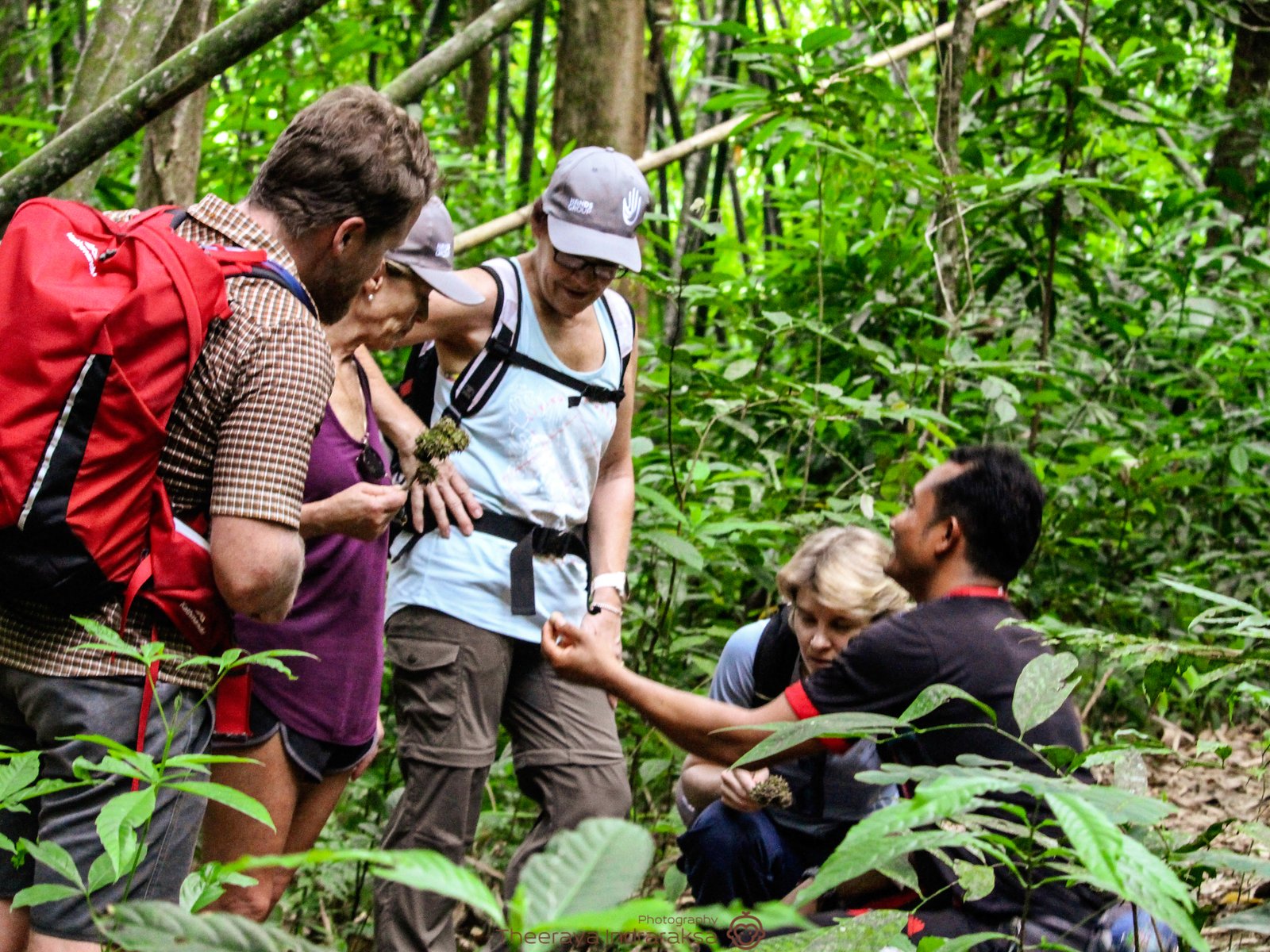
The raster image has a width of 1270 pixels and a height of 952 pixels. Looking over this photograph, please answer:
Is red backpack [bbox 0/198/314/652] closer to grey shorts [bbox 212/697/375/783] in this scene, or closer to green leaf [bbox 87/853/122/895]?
green leaf [bbox 87/853/122/895]

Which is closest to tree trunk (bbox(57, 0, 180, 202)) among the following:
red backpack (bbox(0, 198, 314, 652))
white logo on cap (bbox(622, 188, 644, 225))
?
white logo on cap (bbox(622, 188, 644, 225))

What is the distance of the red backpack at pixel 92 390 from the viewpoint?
172 centimetres

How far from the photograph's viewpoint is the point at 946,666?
8.67ft

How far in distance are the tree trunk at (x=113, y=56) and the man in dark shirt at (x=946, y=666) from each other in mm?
1639

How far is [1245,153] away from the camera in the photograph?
738cm

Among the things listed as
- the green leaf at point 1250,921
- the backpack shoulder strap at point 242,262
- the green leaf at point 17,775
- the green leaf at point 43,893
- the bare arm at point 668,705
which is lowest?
the bare arm at point 668,705

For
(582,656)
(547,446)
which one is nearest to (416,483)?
(547,446)

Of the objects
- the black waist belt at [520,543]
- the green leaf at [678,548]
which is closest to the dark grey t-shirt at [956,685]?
the black waist belt at [520,543]

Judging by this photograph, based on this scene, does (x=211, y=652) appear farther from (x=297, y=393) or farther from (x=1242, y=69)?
(x=1242, y=69)

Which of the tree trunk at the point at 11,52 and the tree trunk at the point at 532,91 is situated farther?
the tree trunk at the point at 532,91

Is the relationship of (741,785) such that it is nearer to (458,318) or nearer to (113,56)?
(458,318)

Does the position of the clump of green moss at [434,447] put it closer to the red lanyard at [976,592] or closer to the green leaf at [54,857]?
the red lanyard at [976,592]

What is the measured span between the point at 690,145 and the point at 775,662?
91.0 inches

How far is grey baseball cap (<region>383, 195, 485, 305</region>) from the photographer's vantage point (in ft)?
9.61
